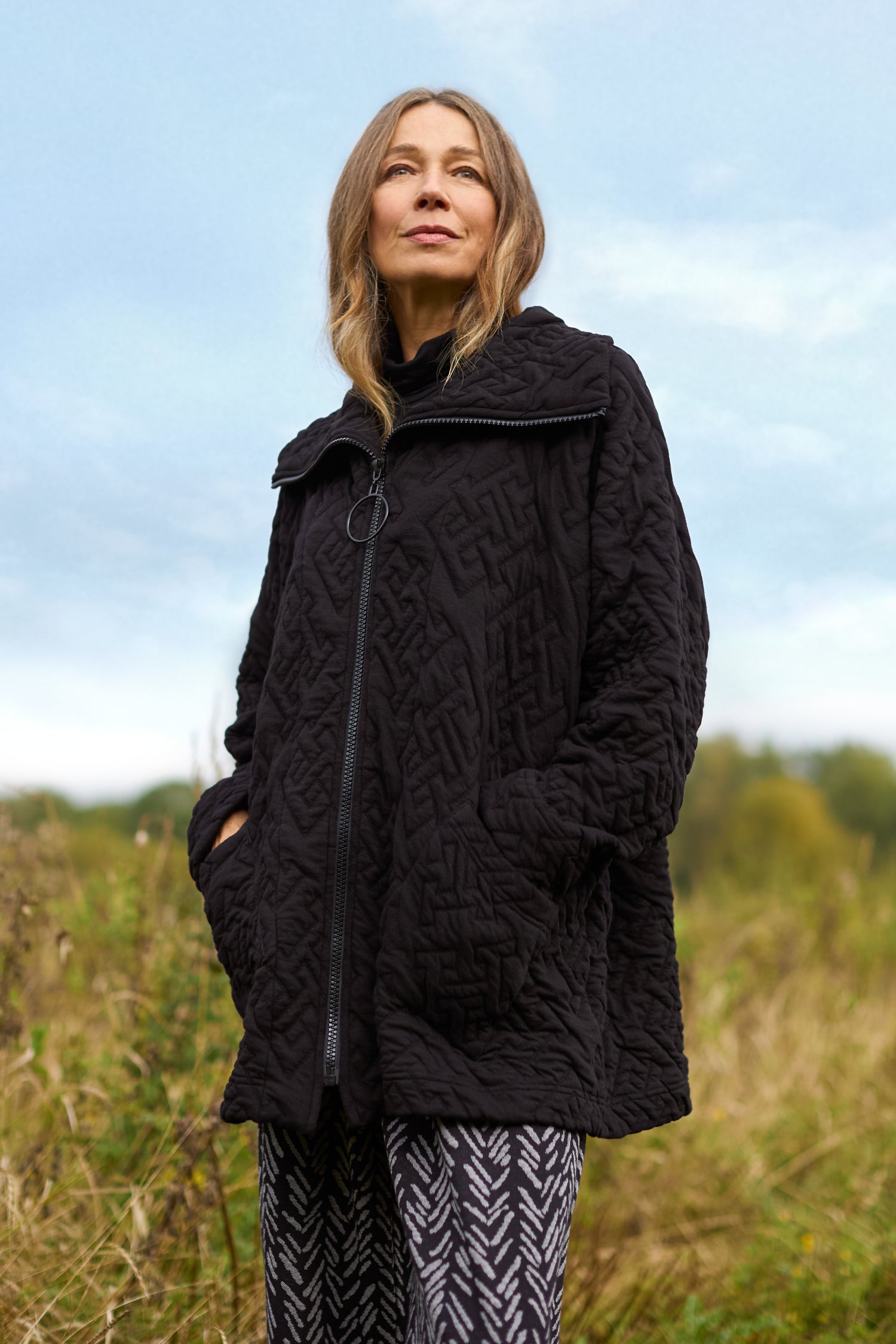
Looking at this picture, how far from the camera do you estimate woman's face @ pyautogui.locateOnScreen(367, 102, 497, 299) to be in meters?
2.16

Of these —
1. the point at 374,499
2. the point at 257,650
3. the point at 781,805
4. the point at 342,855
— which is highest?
the point at 781,805

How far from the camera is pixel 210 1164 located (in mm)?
2861

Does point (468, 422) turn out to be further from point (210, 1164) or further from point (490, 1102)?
point (210, 1164)

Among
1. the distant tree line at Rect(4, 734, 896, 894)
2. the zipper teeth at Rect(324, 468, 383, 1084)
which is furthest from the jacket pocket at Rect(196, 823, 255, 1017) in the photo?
the distant tree line at Rect(4, 734, 896, 894)

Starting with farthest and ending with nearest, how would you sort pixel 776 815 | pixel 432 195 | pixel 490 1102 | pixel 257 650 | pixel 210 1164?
pixel 776 815, pixel 210 1164, pixel 257 650, pixel 432 195, pixel 490 1102

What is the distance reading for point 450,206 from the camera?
216 centimetres

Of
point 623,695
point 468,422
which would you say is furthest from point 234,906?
point 468,422

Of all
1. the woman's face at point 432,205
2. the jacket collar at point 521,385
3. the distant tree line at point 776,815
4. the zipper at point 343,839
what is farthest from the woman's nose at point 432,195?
the distant tree line at point 776,815

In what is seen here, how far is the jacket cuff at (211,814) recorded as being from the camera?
87.1 inches

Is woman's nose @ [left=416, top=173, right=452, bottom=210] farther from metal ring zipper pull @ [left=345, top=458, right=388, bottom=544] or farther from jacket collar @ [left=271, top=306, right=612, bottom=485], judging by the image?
metal ring zipper pull @ [left=345, top=458, right=388, bottom=544]

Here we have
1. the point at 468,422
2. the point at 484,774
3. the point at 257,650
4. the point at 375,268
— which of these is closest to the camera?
the point at 484,774

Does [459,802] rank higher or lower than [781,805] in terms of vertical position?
lower

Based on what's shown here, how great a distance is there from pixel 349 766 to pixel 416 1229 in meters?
0.65

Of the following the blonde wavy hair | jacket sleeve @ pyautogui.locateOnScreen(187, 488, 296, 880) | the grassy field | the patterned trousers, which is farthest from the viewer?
the grassy field
